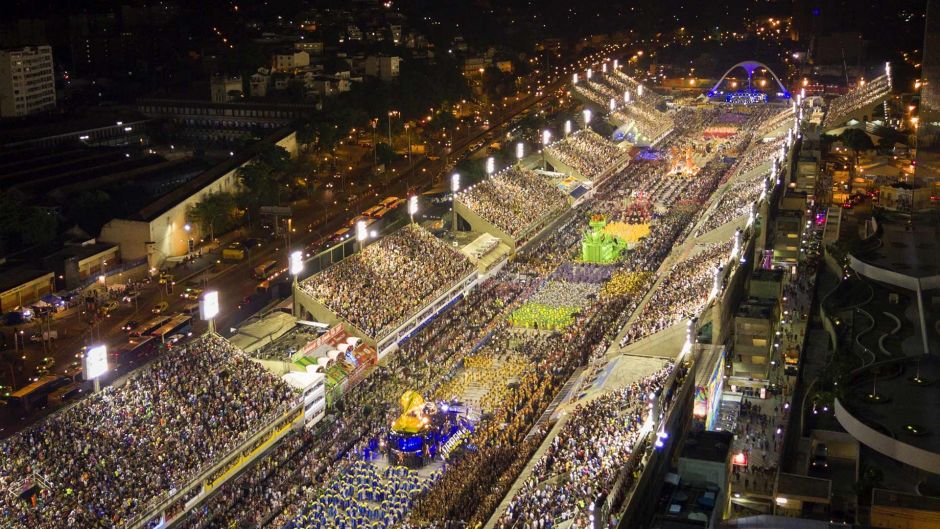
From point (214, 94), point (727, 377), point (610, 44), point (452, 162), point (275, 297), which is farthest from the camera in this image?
point (610, 44)

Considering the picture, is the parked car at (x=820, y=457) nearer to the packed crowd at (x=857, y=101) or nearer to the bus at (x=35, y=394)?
the bus at (x=35, y=394)

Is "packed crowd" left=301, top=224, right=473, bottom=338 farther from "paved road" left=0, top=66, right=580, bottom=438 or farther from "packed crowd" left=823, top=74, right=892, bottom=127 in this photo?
"packed crowd" left=823, top=74, right=892, bottom=127

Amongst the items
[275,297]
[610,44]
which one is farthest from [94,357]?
[610,44]

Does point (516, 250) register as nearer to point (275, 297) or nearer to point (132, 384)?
point (275, 297)

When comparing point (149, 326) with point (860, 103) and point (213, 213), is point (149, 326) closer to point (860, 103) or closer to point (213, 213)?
point (213, 213)

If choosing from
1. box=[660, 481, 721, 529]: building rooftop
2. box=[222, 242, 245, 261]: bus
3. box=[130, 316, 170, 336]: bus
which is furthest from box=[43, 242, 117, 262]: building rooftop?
box=[660, 481, 721, 529]: building rooftop

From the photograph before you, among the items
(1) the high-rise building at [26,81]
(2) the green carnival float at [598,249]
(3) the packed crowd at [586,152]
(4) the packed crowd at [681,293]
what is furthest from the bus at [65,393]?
(1) the high-rise building at [26,81]

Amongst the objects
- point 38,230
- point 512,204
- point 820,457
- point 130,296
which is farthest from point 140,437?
point 512,204
